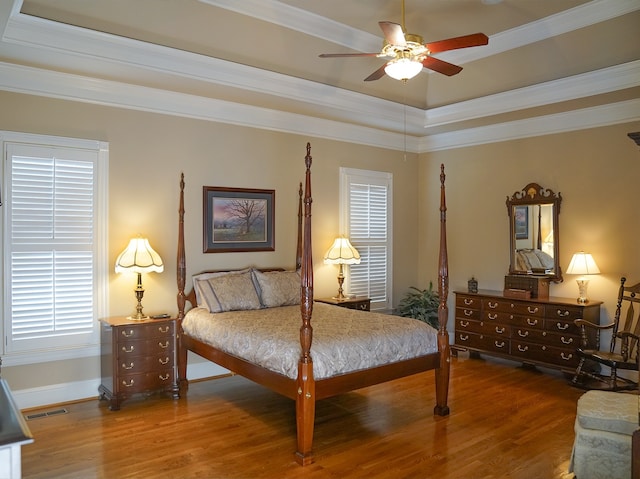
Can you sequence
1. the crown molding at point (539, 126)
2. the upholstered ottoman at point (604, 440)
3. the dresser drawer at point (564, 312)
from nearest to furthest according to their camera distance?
1. the upholstered ottoman at point (604, 440)
2. the dresser drawer at point (564, 312)
3. the crown molding at point (539, 126)

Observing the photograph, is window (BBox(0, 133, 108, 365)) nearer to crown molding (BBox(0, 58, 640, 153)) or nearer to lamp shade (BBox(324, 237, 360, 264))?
crown molding (BBox(0, 58, 640, 153))

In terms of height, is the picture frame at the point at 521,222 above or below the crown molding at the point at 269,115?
below

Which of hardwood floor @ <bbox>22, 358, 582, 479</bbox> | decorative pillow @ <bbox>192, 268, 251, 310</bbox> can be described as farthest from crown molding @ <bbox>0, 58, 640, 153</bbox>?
hardwood floor @ <bbox>22, 358, 582, 479</bbox>

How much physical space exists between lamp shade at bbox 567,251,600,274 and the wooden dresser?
1.12 ft

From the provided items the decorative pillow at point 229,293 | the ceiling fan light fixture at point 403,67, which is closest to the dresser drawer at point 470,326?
the decorative pillow at point 229,293

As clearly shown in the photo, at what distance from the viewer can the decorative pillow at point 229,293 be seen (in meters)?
5.08

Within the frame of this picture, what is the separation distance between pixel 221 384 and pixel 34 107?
3.21 m

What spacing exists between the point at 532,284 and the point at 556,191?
115 cm

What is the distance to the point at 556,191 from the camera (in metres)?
6.07

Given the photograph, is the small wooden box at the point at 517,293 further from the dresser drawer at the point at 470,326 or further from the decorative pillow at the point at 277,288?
the decorative pillow at the point at 277,288

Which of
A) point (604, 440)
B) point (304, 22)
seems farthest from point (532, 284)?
point (304, 22)

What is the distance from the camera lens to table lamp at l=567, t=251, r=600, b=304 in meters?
5.52

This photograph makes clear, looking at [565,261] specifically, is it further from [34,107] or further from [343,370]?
[34,107]

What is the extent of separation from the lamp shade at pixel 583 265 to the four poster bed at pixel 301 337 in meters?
1.91
